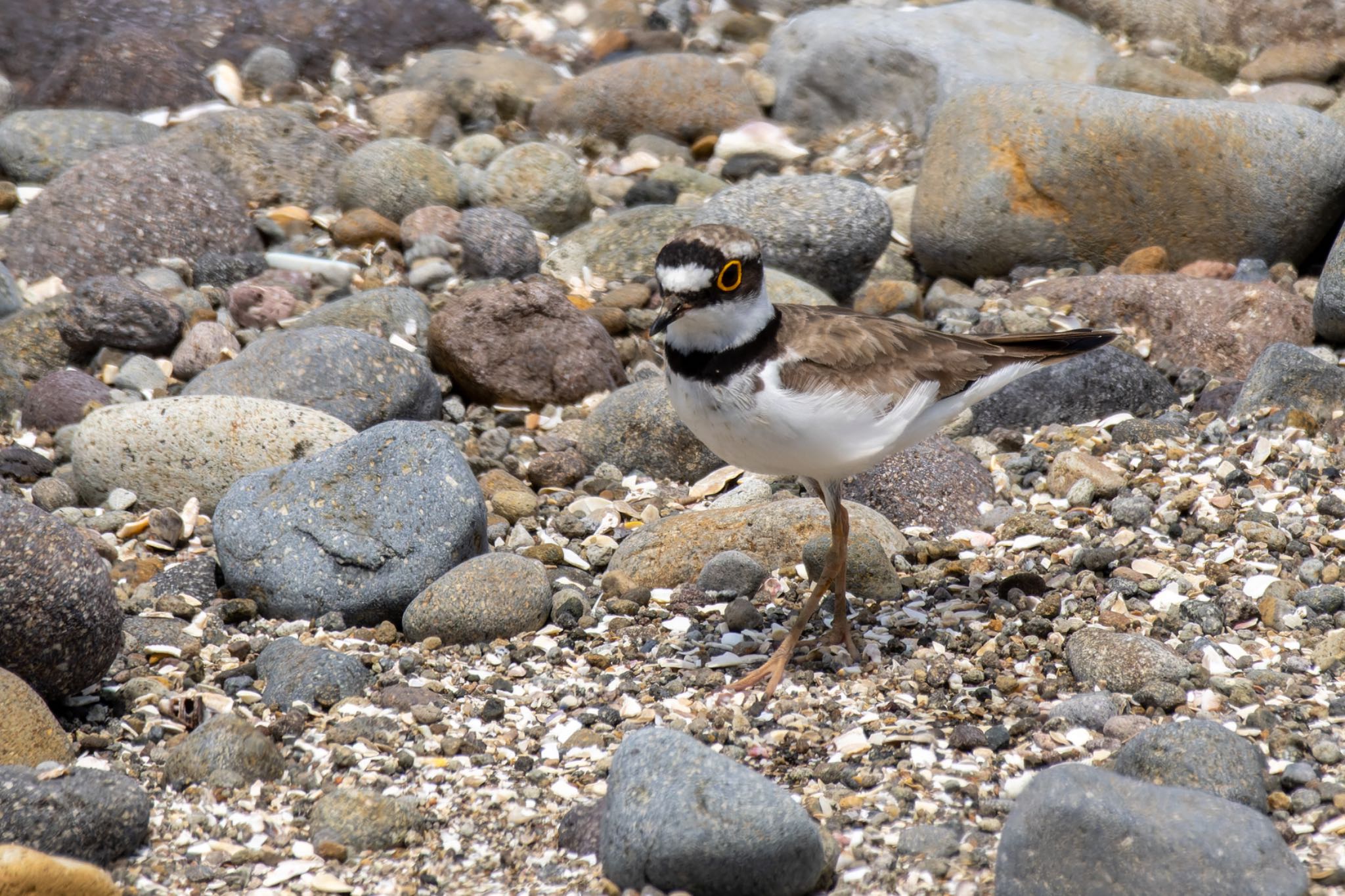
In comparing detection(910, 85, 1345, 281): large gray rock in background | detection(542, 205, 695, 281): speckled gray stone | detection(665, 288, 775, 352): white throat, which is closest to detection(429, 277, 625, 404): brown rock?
detection(542, 205, 695, 281): speckled gray stone

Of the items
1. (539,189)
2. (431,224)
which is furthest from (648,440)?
(539,189)

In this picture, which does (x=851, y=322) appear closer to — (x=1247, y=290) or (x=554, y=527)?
(x=554, y=527)

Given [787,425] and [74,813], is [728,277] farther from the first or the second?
[74,813]

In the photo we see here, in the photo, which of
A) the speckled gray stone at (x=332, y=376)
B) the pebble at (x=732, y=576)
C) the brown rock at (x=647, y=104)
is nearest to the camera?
the pebble at (x=732, y=576)

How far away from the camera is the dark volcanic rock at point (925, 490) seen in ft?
19.8

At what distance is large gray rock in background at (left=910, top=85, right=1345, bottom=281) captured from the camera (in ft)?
26.6

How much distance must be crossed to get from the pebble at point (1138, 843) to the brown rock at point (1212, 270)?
552 centimetres

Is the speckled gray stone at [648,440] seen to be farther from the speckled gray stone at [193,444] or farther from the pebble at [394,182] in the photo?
the pebble at [394,182]

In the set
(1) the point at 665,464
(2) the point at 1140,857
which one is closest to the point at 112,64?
(1) the point at 665,464

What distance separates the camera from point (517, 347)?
7387 mm

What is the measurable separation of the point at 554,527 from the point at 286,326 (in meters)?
2.59

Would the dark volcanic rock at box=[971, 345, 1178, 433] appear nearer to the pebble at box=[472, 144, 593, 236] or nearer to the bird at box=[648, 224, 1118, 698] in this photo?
the bird at box=[648, 224, 1118, 698]

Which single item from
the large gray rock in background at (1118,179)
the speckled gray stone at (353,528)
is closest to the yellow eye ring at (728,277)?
the speckled gray stone at (353,528)

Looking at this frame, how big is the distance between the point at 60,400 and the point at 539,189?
351cm
